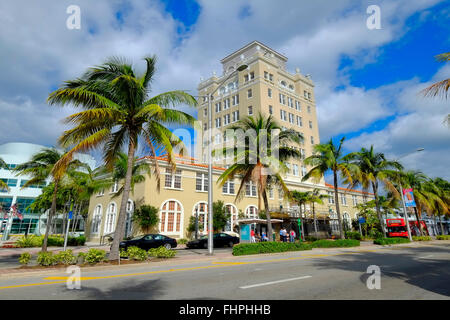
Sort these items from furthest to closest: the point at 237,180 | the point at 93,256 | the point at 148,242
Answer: the point at 237,180, the point at 148,242, the point at 93,256

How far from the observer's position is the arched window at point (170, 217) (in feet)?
97.6

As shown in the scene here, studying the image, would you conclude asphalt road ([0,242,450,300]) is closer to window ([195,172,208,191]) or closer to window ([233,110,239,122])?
window ([195,172,208,191])

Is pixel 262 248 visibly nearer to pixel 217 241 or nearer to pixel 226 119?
pixel 217 241

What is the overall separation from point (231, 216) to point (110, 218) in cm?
1506

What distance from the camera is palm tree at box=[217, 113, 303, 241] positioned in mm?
17750

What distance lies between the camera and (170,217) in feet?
100

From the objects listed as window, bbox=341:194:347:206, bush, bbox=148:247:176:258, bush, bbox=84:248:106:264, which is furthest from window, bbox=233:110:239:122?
bush, bbox=84:248:106:264

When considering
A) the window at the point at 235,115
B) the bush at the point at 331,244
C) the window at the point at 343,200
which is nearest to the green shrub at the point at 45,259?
the bush at the point at 331,244

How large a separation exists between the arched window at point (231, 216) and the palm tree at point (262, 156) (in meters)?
16.5

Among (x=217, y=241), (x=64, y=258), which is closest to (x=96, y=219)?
(x=217, y=241)

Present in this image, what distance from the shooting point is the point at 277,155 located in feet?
62.3

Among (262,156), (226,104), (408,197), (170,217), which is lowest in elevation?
(170,217)

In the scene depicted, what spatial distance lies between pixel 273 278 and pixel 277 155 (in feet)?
37.9

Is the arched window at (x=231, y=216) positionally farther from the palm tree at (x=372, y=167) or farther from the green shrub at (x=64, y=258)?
the green shrub at (x=64, y=258)
